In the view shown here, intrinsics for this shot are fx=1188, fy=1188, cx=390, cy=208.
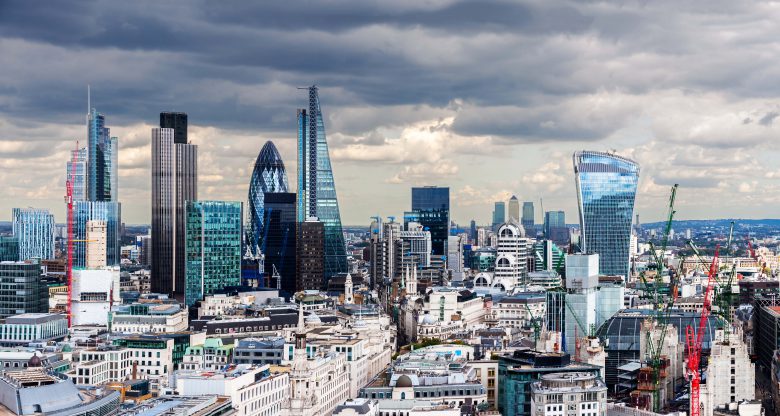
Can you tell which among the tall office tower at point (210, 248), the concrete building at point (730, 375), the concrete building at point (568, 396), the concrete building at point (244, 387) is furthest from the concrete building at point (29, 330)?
the concrete building at point (730, 375)

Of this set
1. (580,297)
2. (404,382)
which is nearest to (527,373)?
(404,382)

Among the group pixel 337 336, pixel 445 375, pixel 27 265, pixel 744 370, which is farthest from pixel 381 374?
pixel 27 265

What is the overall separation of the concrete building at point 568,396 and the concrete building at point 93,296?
251 ft

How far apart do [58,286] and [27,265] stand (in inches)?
1268

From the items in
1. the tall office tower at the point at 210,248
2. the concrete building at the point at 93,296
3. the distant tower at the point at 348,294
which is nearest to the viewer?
the concrete building at the point at 93,296

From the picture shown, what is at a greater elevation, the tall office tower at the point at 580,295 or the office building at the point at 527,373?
the tall office tower at the point at 580,295

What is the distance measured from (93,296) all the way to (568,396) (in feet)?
289

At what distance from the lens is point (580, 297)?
13125cm

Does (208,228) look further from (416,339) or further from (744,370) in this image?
(744,370)

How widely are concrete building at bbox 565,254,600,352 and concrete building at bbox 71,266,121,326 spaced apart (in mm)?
57612

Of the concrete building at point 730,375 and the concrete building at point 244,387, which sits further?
the concrete building at point 730,375

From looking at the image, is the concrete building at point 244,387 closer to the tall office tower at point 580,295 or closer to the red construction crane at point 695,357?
the red construction crane at point 695,357

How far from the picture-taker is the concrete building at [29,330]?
130150mm

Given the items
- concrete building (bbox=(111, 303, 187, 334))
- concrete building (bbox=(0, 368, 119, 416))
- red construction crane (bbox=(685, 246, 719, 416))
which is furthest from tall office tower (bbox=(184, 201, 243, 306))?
concrete building (bbox=(0, 368, 119, 416))
